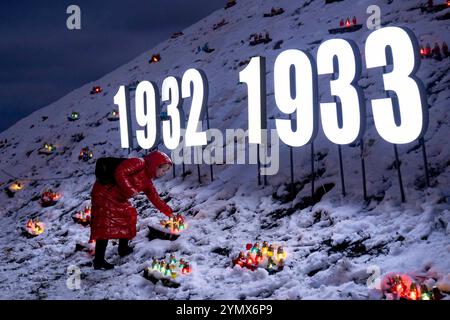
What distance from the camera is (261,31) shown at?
2280cm

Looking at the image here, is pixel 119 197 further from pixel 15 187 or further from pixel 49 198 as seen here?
pixel 15 187

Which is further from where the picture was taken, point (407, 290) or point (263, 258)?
point (263, 258)

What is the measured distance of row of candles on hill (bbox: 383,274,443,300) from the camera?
14.7 ft

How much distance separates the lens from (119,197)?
7.31m

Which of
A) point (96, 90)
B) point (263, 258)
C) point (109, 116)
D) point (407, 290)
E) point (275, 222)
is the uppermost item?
point (96, 90)

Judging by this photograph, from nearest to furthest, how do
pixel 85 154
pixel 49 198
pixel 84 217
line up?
pixel 84 217, pixel 49 198, pixel 85 154

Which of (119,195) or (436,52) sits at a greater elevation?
(436,52)

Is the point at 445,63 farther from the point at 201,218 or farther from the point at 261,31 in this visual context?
the point at 261,31

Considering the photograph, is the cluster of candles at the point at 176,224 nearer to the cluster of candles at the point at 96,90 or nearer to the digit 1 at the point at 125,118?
the digit 1 at the point at 125,118

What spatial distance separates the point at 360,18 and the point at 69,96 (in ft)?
76.0

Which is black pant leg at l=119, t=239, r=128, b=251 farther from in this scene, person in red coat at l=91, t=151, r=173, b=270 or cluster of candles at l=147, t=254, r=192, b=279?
cluster of candles at l=147, t=254, r=192, b=279

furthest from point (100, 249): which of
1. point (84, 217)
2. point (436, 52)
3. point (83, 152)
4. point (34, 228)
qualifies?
point (83, 152)

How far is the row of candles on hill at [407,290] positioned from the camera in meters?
4.49

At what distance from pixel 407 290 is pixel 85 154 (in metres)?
15.3
